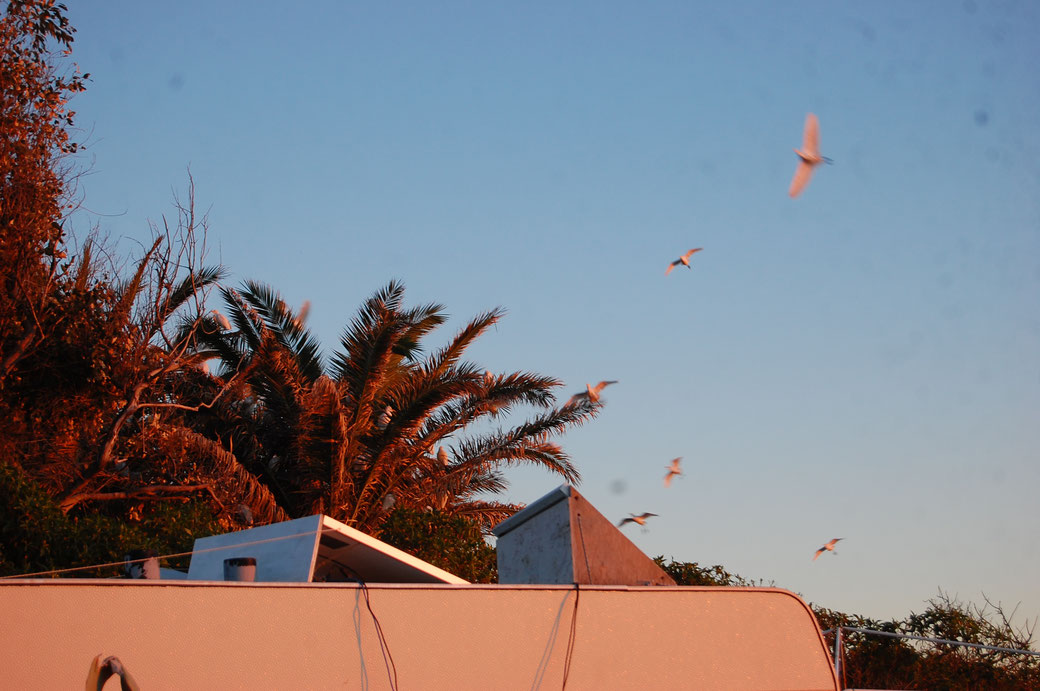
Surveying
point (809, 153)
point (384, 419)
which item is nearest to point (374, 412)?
point (384, 419)

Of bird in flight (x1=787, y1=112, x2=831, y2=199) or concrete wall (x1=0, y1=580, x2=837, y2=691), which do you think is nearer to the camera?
concrete wall (x1=0, y1=580, x2=837, y2=691)

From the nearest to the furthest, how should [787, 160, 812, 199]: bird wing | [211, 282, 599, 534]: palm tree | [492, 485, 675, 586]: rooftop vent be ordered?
[492, 485, 675, 586]: rooftop vent → [787, 160, 812, 199]: bird wing → [211, 282, 599, 534]: palm tree

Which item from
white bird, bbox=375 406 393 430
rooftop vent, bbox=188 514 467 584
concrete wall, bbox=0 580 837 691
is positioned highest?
white bird, bbox=375 406 393 430

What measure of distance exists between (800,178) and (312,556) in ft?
20.7

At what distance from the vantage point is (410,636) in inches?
201

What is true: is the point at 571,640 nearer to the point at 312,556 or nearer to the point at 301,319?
the point at 312,556

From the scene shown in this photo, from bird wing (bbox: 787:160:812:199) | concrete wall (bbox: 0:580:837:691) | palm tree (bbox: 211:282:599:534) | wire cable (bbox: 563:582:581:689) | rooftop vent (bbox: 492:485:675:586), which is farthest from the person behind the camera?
palm tree (bbox: 211:282:599:534)

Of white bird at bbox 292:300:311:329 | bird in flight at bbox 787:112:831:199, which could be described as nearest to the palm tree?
white bird at bbox 292:300:311:329

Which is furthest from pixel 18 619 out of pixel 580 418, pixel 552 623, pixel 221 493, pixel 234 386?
pixel 580 418

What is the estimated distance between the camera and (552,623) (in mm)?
5414

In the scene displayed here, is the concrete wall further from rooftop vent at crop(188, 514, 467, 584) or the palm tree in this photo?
the palm tree

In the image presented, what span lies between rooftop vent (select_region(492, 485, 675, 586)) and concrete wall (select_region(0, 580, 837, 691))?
0.48 metres

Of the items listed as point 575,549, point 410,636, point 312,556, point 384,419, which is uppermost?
point 384,419

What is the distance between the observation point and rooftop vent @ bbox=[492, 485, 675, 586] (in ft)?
20.2
